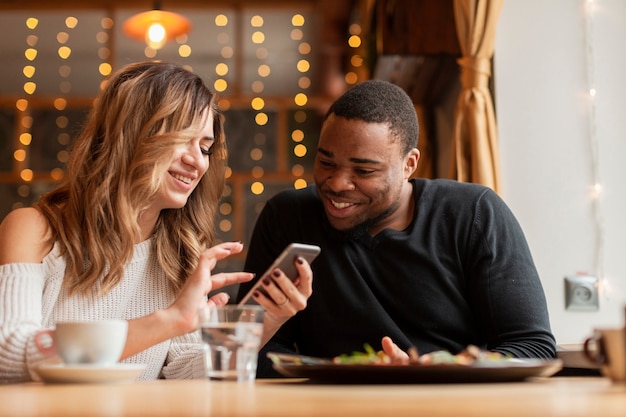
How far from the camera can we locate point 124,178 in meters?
1.83

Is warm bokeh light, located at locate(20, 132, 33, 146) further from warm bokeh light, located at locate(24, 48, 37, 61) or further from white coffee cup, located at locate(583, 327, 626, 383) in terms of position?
white coffee cup, located at locate(583, 327, 626, 383)

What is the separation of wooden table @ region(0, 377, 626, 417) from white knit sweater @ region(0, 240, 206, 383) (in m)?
0.40

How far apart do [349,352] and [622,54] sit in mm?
1466

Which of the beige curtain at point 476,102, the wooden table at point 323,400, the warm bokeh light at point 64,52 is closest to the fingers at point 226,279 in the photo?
the wooden table at point 323,400

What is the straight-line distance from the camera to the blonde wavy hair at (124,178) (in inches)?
69.2

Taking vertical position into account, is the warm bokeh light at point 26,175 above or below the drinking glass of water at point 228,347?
above

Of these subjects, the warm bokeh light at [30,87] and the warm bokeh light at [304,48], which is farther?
the warm bokeh light at [304,48]

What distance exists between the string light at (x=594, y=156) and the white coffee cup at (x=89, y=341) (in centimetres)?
182

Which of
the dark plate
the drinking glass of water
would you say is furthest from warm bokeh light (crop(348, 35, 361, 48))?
the dark plate

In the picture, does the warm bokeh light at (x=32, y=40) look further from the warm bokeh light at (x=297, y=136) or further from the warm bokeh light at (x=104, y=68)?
the warm bokeh light at (x=297, y=136)

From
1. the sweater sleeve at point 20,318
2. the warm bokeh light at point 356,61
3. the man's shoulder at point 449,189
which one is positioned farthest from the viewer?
the warm bokeh light at point 356,61

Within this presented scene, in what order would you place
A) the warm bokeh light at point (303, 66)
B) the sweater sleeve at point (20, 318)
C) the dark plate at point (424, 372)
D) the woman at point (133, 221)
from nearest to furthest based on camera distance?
the dark plate at point (424, 372) → the sweater sleeve at point (20, 318) → the woman at point (133, 221) → the warm bokeh light at point (303, 66)

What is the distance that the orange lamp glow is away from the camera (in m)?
4.30

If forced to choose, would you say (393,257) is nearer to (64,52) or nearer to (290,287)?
(290,287)
